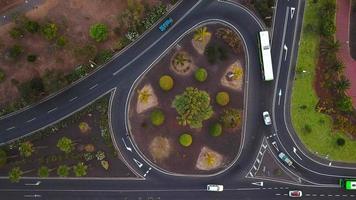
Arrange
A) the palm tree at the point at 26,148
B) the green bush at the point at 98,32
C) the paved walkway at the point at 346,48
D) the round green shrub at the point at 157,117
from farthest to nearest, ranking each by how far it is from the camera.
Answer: the paved walkway at the point at 346,48
the round green shrub at the point at 157,117
the green bush at the point at 98,32
the palm tree at the point at 26,148

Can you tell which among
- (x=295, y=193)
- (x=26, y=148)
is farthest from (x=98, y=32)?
(x=295, y=193)

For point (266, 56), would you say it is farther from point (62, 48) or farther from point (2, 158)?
point (2, 158)

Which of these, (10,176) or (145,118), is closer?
(10,176)

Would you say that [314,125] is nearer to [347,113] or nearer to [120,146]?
[347,113]

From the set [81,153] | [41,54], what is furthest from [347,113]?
[41,54]

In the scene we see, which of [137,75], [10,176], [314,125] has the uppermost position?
[137,75]

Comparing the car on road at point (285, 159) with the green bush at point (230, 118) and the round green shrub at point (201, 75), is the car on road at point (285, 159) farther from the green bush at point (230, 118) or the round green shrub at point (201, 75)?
the round green shrub at point (201, 75)

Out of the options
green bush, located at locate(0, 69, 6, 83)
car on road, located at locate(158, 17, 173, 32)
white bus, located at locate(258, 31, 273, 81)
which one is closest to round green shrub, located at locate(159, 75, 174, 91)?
car on road, located at locate(158, 17, 173, 32)

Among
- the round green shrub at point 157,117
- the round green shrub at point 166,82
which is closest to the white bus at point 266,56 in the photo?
the round green shrub at point 166,82
